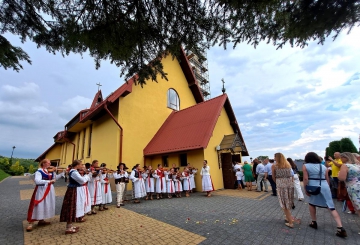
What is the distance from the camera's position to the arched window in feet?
57.0

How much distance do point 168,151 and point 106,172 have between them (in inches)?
205

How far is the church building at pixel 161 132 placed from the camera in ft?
40.1

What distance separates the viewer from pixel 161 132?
15047mm

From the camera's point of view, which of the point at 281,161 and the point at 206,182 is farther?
the point at 206,182

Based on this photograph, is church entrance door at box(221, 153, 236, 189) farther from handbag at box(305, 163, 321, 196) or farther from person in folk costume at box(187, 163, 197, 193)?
handbag at box(305, 163, 321, 196)

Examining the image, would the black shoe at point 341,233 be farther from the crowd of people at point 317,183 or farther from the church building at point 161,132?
the church building at point 161,132

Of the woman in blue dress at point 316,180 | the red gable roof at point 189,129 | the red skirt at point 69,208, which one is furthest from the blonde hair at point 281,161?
the red gable roof at point 189,129

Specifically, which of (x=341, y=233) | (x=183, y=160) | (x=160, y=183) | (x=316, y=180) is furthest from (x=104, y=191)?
(x=341, y=233)

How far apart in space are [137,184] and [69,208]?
4.33m

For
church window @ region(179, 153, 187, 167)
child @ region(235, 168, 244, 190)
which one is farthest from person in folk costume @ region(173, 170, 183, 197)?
child @ region(235, 168, 244, 190)

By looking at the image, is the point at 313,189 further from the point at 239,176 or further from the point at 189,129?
the point at 189,129

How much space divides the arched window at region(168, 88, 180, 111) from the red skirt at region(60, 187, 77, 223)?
12860mm

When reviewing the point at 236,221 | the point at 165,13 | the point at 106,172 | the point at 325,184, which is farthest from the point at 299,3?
the point at 106,172

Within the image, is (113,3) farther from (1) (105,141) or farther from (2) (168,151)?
(1) (105,141)
